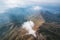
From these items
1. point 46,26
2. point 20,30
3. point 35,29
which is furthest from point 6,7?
point 46,26

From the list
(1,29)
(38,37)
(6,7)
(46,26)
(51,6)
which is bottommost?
(38,37)

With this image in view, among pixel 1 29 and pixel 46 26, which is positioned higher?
pixel 1 29

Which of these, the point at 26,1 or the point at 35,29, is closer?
the point at 35,29

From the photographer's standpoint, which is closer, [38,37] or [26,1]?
[38,37]

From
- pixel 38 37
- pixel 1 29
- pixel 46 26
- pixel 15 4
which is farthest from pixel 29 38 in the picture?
pixel 15 4

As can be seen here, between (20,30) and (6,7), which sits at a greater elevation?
(6,7)

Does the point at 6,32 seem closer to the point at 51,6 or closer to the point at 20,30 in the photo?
the point at 20,30

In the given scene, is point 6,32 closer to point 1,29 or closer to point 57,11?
point 1,29

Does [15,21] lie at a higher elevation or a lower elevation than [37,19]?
higher

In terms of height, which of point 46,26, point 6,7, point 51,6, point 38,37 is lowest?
point 38,37
